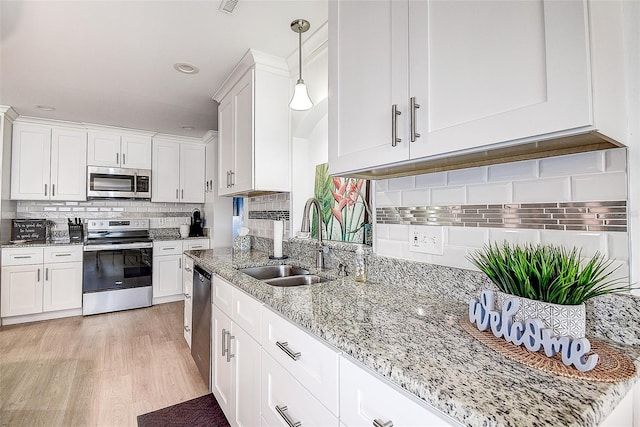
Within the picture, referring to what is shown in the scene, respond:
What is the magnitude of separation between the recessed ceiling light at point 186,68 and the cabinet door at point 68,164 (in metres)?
2.49

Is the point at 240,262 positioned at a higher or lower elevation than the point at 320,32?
lower

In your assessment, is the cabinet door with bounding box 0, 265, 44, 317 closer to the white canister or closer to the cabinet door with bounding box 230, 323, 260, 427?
the white canister

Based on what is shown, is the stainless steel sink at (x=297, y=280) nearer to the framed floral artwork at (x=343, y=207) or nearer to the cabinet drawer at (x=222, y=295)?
the cabinet drawer at (x=222, y=295)

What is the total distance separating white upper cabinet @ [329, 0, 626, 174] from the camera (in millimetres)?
676

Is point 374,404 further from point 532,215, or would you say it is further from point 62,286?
point 62,286

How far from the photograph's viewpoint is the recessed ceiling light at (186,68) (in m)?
2.42

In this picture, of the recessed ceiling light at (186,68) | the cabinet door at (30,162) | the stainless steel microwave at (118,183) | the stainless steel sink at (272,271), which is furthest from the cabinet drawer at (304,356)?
the cabinet door at (30,162)

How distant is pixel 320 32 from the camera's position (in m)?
1.98

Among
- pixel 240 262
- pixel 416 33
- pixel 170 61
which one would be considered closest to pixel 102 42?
pixel 170 61

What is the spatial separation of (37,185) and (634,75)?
5.20 m

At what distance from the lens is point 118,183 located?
4219mm

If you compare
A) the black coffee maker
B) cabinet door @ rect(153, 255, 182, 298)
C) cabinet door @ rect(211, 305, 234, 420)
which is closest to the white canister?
the black coffee maker

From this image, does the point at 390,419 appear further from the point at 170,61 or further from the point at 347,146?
the point at 170,61

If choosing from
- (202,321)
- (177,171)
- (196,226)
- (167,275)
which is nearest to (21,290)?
(167,275)
